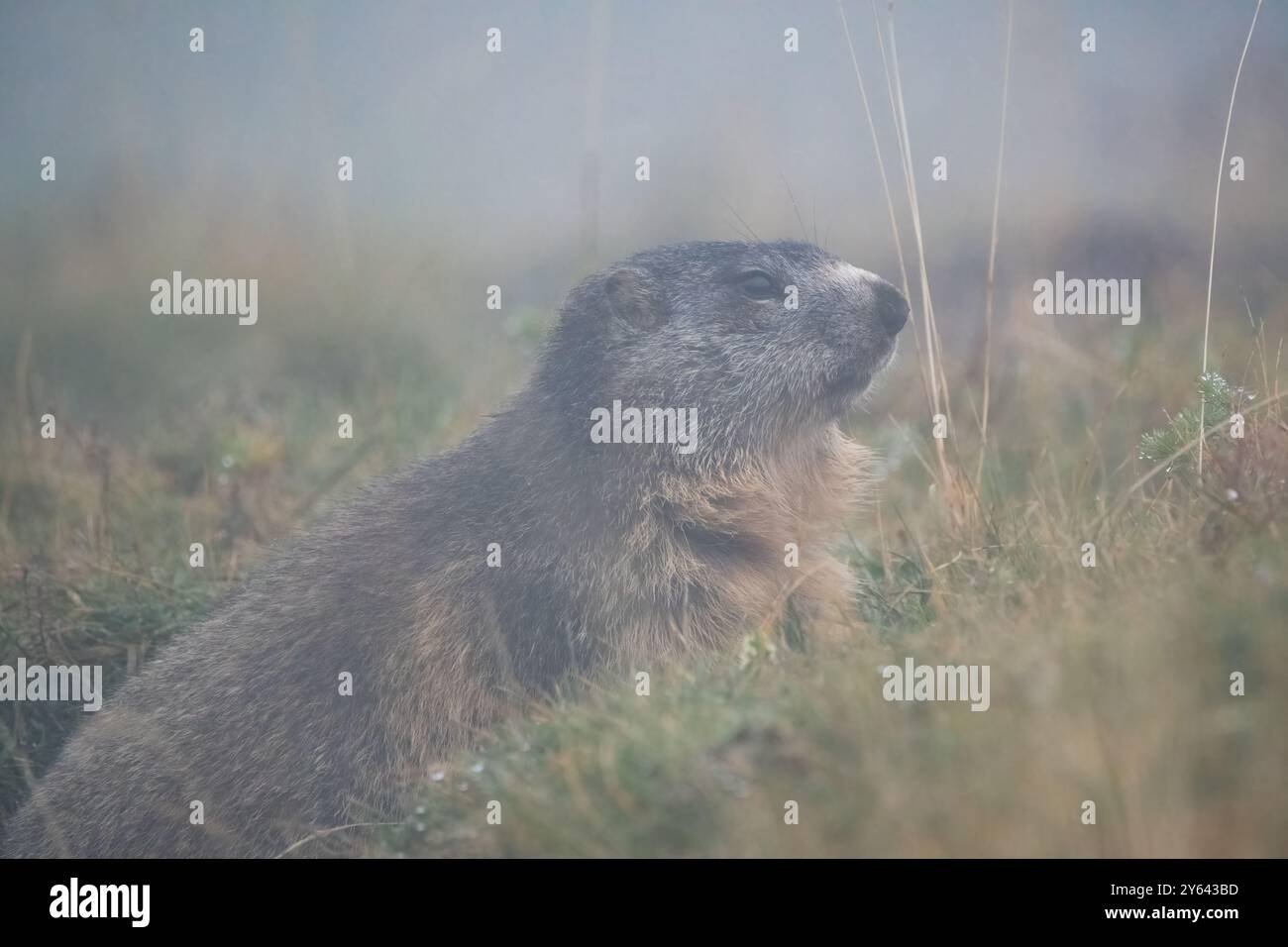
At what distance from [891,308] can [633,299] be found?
4.26ft

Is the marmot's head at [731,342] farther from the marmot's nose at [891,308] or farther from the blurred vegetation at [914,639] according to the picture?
the blurred vegetation at [914,639]

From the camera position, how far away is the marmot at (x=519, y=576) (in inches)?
212

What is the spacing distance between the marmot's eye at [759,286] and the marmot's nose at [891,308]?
54cm

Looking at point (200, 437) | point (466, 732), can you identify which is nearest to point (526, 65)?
point (200, 437)

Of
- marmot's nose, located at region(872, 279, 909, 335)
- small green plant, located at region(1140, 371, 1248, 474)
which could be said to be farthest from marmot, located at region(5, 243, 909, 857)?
small green plant, located at region(1140, 371, 1248, 474)

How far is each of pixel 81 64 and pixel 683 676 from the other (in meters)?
16.2

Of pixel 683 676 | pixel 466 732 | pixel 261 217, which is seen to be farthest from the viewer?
pixel 261 217

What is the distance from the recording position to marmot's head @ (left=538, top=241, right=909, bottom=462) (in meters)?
6.14

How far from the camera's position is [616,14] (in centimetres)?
1464

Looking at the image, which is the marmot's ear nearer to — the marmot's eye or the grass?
the marmot's eye
